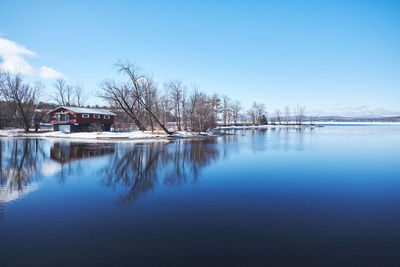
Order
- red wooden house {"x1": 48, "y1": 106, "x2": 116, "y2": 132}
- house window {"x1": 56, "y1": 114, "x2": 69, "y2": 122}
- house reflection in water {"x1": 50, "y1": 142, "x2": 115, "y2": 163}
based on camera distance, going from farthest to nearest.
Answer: house window {"x1": 56, "y1": 114, "x2": 69, "y2": 122} → red wooden house {"x1": 48, "y1": 106, "x2": 116, "y2": 132} → house reflection in water {"x1": 50, "y1": 142, "x2": 115, "y2": 163}

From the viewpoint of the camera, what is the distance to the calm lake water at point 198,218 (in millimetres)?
4520

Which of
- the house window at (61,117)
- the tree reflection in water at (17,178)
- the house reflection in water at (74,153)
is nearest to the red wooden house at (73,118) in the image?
the house window at (61,117)

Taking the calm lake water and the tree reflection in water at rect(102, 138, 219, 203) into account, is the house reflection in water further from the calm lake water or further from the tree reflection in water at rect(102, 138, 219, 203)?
the calm lake water

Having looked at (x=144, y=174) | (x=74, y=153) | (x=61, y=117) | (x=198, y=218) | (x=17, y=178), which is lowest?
(x=198, y=218)

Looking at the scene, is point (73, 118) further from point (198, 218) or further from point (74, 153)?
point (198, 218)

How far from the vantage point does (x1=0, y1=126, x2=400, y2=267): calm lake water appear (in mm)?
4520

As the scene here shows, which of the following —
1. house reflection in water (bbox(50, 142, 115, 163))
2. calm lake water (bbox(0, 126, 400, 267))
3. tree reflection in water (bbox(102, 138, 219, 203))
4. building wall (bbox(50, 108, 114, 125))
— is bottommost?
calm lake water (bbox(0, 126, 400, 267))

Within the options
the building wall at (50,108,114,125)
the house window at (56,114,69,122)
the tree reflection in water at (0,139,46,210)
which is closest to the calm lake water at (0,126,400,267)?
the tree reflection in water at (0,139,46,210)

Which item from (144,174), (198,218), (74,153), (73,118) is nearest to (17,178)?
(144,174)

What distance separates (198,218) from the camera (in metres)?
6.30

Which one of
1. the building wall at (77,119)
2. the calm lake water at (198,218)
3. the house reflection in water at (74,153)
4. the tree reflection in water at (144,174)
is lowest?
the calm lake water at (198,218)

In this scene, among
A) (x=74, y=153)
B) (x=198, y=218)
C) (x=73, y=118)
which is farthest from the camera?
(x=73, y=118)

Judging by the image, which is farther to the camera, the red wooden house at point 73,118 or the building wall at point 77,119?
the red wooden house at point 73,118

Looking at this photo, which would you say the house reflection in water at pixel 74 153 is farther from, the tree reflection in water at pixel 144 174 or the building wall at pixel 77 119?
the building wall at pixel 77 119
